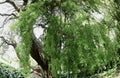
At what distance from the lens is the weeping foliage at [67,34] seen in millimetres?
3213

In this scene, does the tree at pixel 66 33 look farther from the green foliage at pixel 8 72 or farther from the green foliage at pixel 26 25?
the green foliage at pixel 8 72

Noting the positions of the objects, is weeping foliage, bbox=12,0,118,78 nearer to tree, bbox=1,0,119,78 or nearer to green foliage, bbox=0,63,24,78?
tree, bbox=1,0,119,78

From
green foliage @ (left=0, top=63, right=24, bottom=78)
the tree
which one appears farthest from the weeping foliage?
green foliage @ (left=0, top=63, right=24, bottom=78)

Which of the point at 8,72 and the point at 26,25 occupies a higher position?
the point at 26,25

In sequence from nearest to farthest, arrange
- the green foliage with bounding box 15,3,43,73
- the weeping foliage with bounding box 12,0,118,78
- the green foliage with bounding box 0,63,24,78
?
the weeping foliage with bounding box 12,0,118,78 < the green foliage with bounding box 15,3,43,73 < the green foliage with bounding box 0,63,24,78

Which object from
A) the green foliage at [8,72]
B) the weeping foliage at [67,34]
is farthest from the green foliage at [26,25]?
the green foliage at [8,72]

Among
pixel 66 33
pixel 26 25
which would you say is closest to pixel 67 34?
pixel 66 33

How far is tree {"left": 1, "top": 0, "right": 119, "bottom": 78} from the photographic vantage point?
3.22 metres

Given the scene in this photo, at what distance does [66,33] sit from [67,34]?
2 centimetres

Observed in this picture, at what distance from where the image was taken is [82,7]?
3.37 m

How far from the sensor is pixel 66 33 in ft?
10.8

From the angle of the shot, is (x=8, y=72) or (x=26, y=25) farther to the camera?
(x=8, y=72)

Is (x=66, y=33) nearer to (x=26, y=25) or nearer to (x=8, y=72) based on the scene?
(x=26, y=25)

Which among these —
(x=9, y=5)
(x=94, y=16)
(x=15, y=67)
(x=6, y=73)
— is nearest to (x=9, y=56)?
(x=15, y=67)
